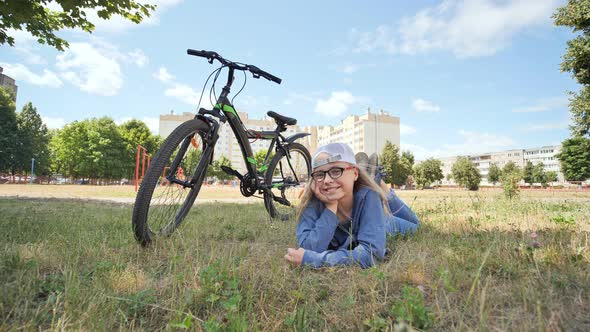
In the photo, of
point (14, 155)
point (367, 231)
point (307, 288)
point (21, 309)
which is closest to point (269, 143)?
point (367, 231)

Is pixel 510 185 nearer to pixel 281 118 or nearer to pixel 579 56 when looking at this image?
pixel 281 118

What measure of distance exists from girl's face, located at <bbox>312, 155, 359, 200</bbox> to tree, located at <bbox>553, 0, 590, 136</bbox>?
1910cm

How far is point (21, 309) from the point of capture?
1378 mm

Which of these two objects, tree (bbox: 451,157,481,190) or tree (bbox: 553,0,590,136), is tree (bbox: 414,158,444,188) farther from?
tree (bbox: 553,0,590,136)

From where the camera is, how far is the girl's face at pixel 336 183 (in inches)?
89.3

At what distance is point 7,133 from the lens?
39406 mm

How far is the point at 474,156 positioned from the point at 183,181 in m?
167

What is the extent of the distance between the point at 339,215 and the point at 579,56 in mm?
19304

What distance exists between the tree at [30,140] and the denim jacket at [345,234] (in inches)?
2036

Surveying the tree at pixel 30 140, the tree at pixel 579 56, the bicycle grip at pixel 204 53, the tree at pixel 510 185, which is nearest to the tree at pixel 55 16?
the bicycle grip at pixel 204 53

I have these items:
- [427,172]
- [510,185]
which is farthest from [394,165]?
[510,185]

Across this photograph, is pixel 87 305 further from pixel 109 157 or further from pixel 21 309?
pixel 109 157

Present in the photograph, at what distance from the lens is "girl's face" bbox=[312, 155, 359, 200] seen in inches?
89.3

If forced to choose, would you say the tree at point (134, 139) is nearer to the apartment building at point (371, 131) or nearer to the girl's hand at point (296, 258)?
the girl's hand at point (296, 258)
